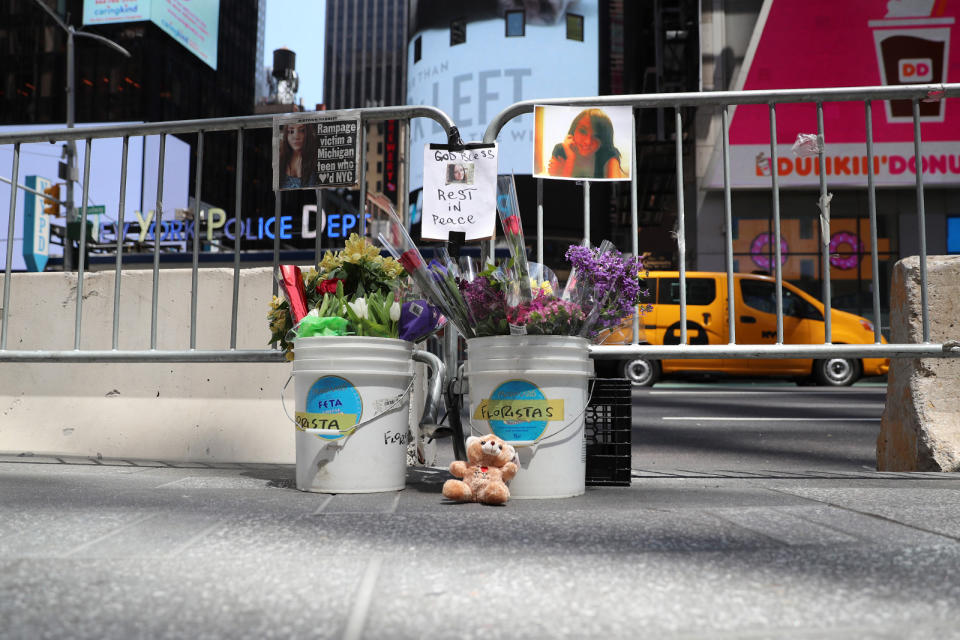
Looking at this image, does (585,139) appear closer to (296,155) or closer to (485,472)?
(296,155)

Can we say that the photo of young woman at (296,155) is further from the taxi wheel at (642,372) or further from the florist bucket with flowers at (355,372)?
the taxi wheel at (642,372)

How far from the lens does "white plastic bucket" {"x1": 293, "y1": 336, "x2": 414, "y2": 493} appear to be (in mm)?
2830

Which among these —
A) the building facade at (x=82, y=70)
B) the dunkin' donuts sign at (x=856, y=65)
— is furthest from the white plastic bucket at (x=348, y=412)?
the building facade at (x=82, y=70)

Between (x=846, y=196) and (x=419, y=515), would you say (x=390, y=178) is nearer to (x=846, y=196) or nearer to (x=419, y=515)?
(x=846, y=196)

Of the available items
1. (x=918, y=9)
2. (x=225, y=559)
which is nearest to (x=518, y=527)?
(x=225, y=559)

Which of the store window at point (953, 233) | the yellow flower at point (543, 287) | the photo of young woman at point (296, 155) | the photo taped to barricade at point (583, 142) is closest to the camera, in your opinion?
the yellow flower at point (543, 287)

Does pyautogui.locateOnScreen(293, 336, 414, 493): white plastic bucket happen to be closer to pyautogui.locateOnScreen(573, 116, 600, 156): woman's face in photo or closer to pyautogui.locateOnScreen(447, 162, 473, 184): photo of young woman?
pyautogui.locateOnScreen(447, 162, 473, 184): photo of young woman

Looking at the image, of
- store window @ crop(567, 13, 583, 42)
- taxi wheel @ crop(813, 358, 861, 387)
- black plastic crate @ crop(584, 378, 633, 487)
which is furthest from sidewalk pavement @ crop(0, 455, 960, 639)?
store window @ crop(567, 13, 583, 42)

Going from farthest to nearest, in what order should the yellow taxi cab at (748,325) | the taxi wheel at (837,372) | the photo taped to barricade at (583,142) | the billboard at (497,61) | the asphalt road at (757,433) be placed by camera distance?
the billboard at (497,61)
the taxi wheel at (837,372)
the yellow taxi cab at (748,325)
the asphalt road at (757,433)
the photo taped to barricade at (583,142)

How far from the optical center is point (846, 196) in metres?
19.3

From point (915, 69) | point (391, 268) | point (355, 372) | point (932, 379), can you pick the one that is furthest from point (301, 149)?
point (915, 69)

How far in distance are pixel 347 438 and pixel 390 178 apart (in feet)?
126

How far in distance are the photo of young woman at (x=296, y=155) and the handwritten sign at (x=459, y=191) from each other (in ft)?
2.29

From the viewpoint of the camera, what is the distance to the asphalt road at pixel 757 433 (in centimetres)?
514
